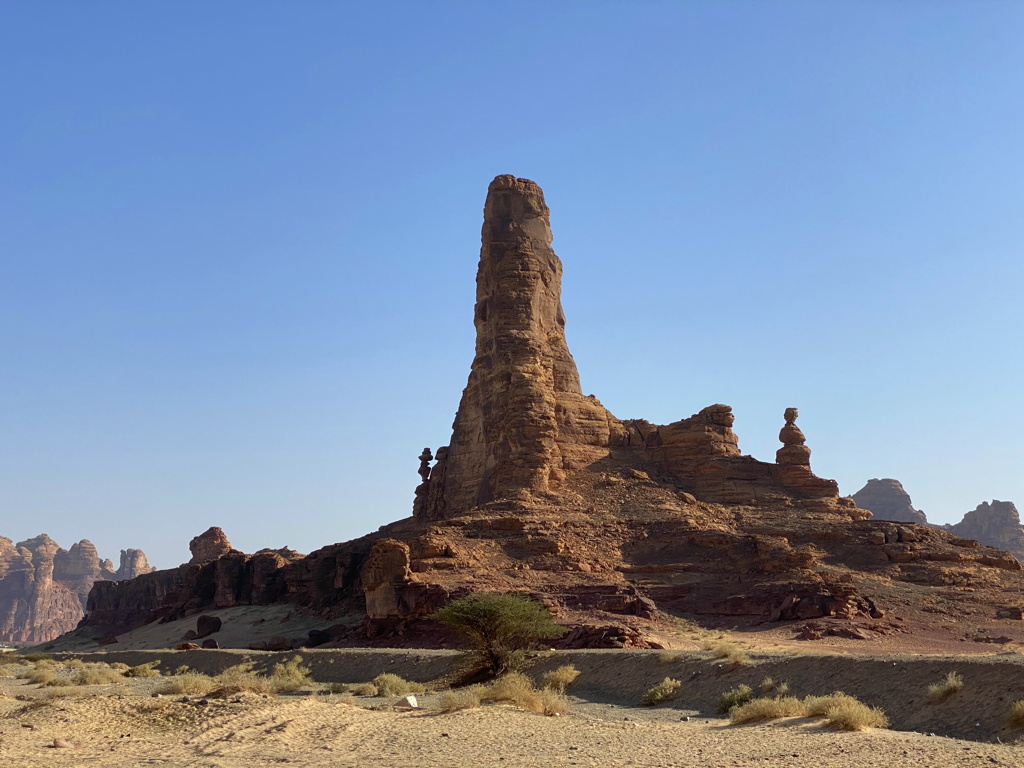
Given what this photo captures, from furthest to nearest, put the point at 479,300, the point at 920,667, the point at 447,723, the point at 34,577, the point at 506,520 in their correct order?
1. the point at 34,577
2. the point at 479,300
3. the point at 506,520
4. the point at 920,667
5. the point at 447,723

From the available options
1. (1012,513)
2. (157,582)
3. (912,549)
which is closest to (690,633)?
(912,549)

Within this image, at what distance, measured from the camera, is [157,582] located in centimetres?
9262

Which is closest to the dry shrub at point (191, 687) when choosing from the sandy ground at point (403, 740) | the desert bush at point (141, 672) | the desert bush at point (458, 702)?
the sandy ground at point (403, 740)

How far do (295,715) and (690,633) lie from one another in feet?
85.3

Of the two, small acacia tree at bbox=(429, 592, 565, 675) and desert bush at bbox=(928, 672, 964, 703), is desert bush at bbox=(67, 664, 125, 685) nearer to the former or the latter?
small acacia tree at bbox=(429, 592, 565, 675)

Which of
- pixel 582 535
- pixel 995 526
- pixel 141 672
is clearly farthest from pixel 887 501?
pixel 141 672

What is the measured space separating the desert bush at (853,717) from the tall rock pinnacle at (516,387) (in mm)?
37736

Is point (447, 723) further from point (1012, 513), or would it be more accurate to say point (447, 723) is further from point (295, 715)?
point (1012, 513)

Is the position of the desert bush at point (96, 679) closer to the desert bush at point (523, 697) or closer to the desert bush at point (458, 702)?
the desert bush at point (523, 697)

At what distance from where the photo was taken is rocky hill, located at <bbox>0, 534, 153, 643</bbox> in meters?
176

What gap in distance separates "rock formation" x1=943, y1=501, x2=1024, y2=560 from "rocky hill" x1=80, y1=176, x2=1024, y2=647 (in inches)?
3044

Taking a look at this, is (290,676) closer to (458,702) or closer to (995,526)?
(458,702)

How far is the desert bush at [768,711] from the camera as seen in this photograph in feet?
66.5

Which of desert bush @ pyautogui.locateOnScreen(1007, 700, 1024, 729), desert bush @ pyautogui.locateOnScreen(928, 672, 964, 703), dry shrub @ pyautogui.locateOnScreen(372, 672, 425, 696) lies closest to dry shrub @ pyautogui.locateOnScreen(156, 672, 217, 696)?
dry shrub @ pyautogui.locateOnScreen(372, 672, 425, 696)
